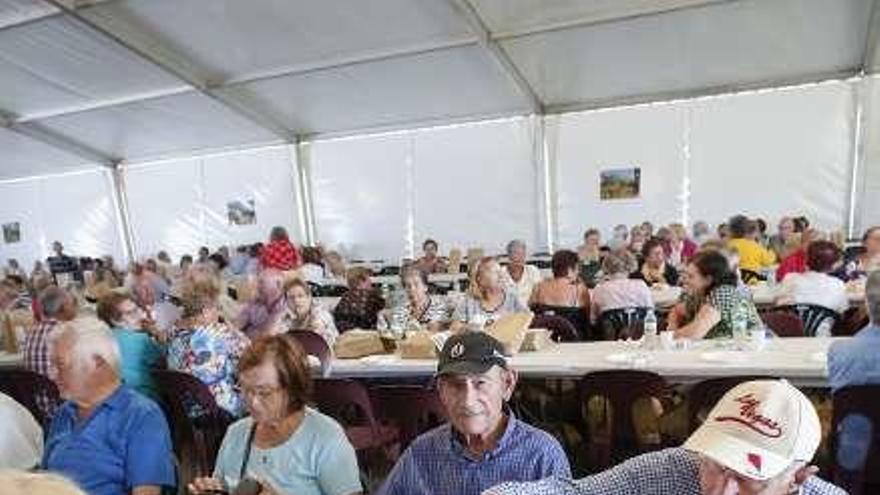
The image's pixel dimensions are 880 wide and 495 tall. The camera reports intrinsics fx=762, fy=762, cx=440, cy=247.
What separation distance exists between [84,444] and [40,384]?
211cm

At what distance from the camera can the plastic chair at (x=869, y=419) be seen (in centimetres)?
280

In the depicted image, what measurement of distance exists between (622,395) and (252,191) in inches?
457

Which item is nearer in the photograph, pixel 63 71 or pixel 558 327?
pixel 558 327

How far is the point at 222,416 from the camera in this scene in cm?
406

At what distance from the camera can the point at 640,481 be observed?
167cm

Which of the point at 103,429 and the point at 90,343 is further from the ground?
the point at 90,343

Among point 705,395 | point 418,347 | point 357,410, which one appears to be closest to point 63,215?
point 418,347

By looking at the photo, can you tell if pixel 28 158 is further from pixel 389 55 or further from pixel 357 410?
pixel 357 410

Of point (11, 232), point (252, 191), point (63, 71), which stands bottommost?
point (11, 232)

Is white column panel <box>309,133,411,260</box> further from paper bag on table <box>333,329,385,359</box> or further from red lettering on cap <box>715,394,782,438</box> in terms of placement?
red lettering on cap <box>715,394,782,438</box>

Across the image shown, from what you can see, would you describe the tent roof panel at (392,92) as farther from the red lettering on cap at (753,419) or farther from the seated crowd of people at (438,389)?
the red lettering on cap at (753,419)

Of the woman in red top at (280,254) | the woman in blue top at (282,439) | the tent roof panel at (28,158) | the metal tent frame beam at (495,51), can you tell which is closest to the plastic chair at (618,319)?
the woman in blue top at (282,439)

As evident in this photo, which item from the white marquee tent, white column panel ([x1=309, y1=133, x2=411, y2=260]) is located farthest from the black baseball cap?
white column panel ([x1=309, y1=133, x2=411, y2=260])

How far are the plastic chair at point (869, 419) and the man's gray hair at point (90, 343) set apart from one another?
266 centimetres
